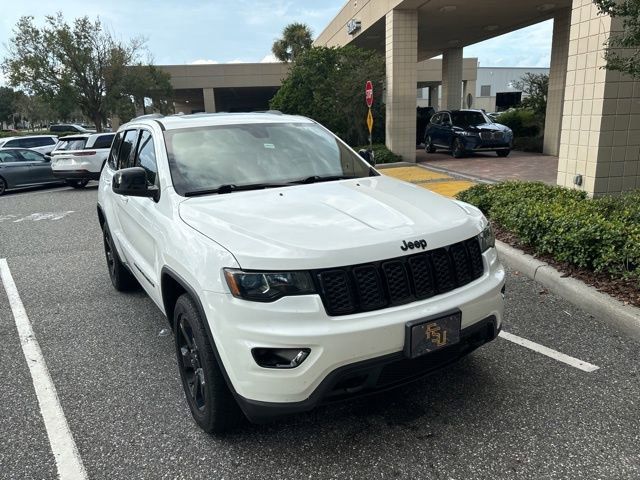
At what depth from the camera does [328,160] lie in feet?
13.1

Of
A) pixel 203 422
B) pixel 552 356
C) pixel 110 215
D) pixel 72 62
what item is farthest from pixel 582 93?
pixel 72 62

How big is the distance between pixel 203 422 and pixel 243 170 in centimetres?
170

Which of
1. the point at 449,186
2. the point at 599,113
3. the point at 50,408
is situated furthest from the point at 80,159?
the point at 599,113

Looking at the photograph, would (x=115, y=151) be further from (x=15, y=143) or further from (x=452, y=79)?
(x=452, y=79)

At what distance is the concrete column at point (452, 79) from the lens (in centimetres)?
2306

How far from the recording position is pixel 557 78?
1652cm

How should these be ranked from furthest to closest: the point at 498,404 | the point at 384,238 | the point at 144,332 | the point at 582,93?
the point at 582,93 → the point at 144,332 → the point at 498,404 → the point at 384,238

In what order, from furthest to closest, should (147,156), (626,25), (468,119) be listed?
(468,119), (626,25), (147,156)

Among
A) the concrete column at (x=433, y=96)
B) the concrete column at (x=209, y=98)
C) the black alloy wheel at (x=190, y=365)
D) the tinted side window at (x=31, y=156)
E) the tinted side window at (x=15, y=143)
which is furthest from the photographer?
the concrete column at (x=433, y=96)

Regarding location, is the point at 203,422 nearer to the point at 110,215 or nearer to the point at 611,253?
the point at 110,215

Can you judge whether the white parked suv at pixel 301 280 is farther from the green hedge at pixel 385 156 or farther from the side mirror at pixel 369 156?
the green hedge at pixel 385 156

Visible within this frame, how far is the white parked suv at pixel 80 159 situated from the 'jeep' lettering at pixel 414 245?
1438 centimetres

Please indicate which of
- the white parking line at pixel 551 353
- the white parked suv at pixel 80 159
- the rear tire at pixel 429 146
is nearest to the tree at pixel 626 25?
the white parking line at pixel 551 353

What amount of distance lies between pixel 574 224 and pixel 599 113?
9.21 feet
